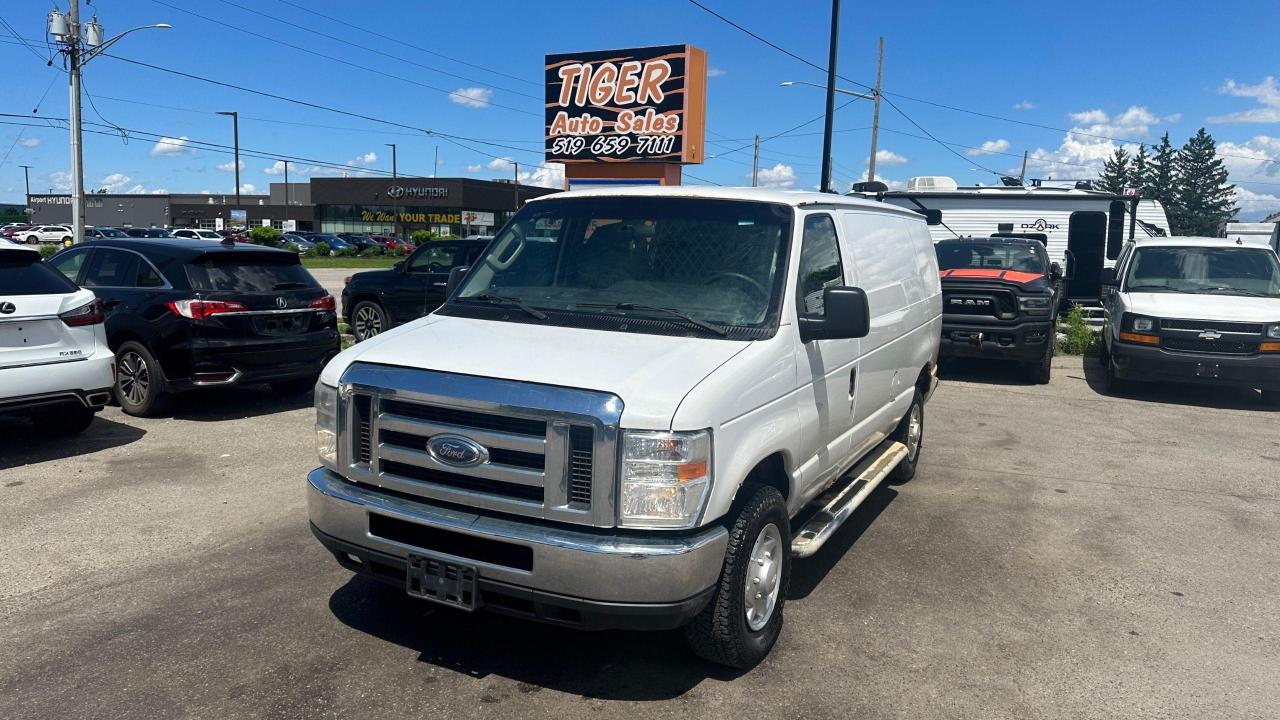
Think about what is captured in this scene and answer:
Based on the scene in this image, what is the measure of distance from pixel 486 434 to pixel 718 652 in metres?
1.33

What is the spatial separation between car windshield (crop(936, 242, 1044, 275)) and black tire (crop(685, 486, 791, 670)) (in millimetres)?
10125

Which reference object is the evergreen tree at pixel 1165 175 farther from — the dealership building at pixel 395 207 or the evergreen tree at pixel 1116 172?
the dealership building at pixel 395 207

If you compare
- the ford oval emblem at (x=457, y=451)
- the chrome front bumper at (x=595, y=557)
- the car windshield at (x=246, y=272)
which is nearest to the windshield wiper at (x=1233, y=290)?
the chrome front bumper at (x=595, y=557)

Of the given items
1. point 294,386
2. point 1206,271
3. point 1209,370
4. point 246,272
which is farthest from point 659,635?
point 1206,271

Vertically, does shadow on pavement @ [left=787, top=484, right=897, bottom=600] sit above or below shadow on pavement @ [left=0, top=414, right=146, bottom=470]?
above

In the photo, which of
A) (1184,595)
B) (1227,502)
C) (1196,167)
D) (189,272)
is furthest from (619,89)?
(1196,167)

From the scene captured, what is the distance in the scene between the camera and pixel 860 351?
17.3ft

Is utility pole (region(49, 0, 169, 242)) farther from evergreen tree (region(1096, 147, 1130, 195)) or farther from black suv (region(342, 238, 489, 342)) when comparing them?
evergreen tree (region(1096, 147, 1130, 195))

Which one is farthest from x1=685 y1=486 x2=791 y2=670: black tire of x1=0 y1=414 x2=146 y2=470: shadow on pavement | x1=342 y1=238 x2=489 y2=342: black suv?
x1=342 y1=238 x2=489 y2=342: black suv

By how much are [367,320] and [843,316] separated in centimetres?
1174

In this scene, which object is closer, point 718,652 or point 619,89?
point 718,652

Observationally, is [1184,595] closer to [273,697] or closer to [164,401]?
[273,697]

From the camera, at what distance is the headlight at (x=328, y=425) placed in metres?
3.97

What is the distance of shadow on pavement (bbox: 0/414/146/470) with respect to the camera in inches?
287
